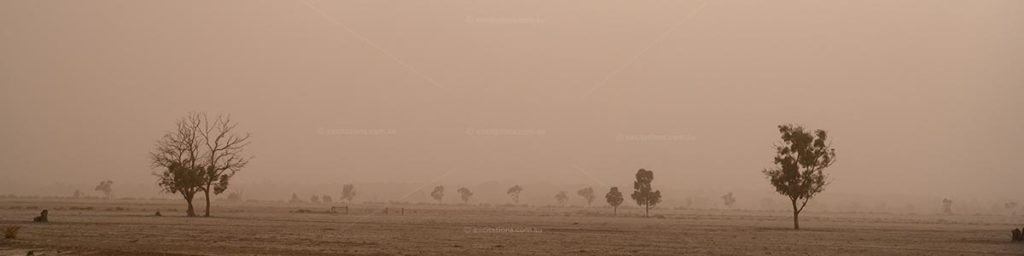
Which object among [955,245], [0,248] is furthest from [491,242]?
[955,245]

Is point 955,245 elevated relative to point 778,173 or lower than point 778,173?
lower

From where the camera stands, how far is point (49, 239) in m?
40.8

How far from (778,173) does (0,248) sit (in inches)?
2572

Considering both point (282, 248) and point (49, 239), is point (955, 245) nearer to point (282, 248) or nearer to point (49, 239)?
point (282, 248)

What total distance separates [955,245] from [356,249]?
119 feet

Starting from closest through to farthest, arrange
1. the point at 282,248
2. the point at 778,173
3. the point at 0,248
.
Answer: the point at 0,248, the point at 282,248, the point at 778,173

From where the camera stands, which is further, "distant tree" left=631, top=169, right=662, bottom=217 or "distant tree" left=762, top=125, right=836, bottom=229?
"distant tree" left=631, top=169, right=662, bottom=217

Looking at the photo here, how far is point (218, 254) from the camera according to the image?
33.3 meters

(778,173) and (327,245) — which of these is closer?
(327,245)

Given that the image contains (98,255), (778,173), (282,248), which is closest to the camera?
(98,255)

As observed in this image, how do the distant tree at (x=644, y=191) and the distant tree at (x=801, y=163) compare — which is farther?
the distant tree at (x=644, y=191)

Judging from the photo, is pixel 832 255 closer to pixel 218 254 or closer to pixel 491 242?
pixel 491 242

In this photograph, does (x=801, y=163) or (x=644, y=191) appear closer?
(x=801, y=163)

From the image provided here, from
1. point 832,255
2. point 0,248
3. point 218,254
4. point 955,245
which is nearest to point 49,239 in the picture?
point 0,248
